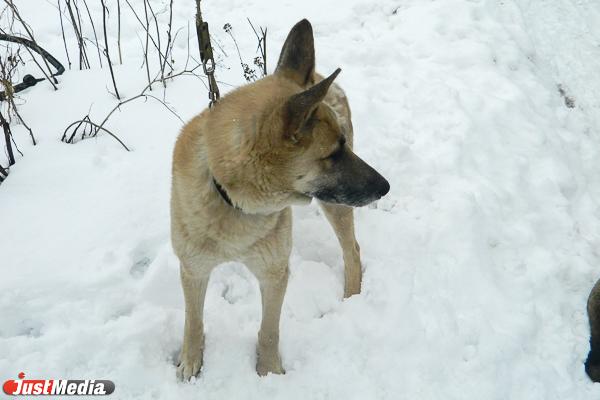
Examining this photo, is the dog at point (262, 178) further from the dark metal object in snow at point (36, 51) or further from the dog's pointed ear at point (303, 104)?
the dark metal object in snow at point (36, 51)

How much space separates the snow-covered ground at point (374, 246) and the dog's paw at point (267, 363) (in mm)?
52

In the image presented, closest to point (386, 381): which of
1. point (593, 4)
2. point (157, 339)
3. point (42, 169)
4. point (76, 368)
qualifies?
point (157, 339)

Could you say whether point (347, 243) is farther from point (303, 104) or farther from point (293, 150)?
point (303, 104)

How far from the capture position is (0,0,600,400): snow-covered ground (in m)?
2.77

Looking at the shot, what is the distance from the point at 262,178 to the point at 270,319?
1.02 m

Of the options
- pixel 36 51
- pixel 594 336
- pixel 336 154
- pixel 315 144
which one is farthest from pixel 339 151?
pixel 36 51

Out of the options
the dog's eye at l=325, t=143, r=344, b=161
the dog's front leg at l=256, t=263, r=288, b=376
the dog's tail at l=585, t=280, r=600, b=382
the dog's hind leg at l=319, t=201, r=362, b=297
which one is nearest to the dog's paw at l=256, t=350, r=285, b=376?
the dog's front leg at l=256, t=263, r=288, b=376

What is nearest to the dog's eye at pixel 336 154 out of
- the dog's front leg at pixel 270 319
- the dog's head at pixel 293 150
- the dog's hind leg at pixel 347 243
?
the dog's head at pixel 293 150

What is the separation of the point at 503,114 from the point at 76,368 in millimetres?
4379

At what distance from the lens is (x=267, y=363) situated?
2.75 meters

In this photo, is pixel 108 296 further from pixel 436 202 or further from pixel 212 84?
pixel 436 202

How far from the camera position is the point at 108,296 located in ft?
9.71

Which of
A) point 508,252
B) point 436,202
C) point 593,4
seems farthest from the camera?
point 593,4

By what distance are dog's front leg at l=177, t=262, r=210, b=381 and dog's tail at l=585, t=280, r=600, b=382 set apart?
253 centimetres
